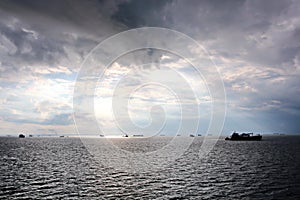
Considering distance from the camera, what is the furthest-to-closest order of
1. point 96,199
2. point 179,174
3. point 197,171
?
point 197,171 < point 179,174 < point 96,199

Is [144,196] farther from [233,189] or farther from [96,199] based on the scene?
[233,189]

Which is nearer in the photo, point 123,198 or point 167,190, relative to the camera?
point 123,198

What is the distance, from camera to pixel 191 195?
4378 cm

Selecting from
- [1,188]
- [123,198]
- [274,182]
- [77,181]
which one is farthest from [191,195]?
[1,188]

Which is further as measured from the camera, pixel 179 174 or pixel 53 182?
pixel 179 174

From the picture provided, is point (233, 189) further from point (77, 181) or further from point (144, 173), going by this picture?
point (77, 181)

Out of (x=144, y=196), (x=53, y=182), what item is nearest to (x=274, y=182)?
(x=144, y=196)

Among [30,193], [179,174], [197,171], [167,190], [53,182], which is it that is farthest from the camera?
[197,171]

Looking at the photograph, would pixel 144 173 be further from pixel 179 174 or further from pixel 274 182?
pixel 274 182

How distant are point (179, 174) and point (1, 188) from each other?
43051 millimetres

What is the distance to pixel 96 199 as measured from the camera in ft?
136

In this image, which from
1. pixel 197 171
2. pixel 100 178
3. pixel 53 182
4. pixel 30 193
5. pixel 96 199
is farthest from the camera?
pixel 197 171

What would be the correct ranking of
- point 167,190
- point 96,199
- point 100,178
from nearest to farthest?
point 96,199 < point 167,190 < point 100,178

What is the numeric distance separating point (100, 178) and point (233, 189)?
32.4 metres
